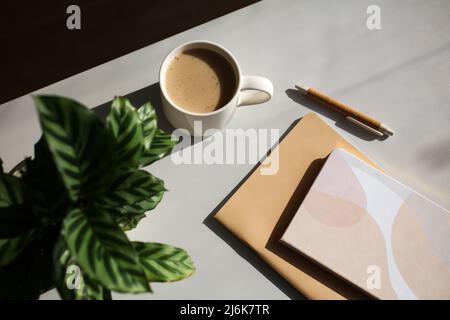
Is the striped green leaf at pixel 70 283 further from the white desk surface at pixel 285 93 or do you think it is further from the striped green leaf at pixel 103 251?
the white desk surface at pixel 285 93

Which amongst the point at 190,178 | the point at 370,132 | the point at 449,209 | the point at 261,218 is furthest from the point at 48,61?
the point at 449,209

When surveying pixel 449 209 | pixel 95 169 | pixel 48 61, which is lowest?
pixel 449 209

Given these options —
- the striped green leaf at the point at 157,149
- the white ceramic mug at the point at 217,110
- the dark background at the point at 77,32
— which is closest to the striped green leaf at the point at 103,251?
the striped green leaf at the point at 157,149

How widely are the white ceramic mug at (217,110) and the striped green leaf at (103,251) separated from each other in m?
0.22

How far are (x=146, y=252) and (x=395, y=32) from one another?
21.4 inches

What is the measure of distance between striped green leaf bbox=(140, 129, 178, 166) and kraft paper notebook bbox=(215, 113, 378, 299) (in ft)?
0.54

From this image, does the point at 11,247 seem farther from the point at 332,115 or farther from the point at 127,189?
the point at 332,115

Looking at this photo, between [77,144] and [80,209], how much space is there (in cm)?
6

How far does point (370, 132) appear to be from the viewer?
25.8 inches

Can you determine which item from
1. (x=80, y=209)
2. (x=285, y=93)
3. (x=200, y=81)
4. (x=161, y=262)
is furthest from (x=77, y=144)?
(x=285, y=93)

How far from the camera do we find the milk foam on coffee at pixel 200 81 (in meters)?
0.57

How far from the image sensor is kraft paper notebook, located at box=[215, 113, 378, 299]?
0.58m

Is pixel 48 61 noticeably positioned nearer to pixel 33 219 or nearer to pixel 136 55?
pixel 136 55

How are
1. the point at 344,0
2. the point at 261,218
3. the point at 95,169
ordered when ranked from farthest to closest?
the point at 344,0 → the point at 261,218 → the point at 95,169
